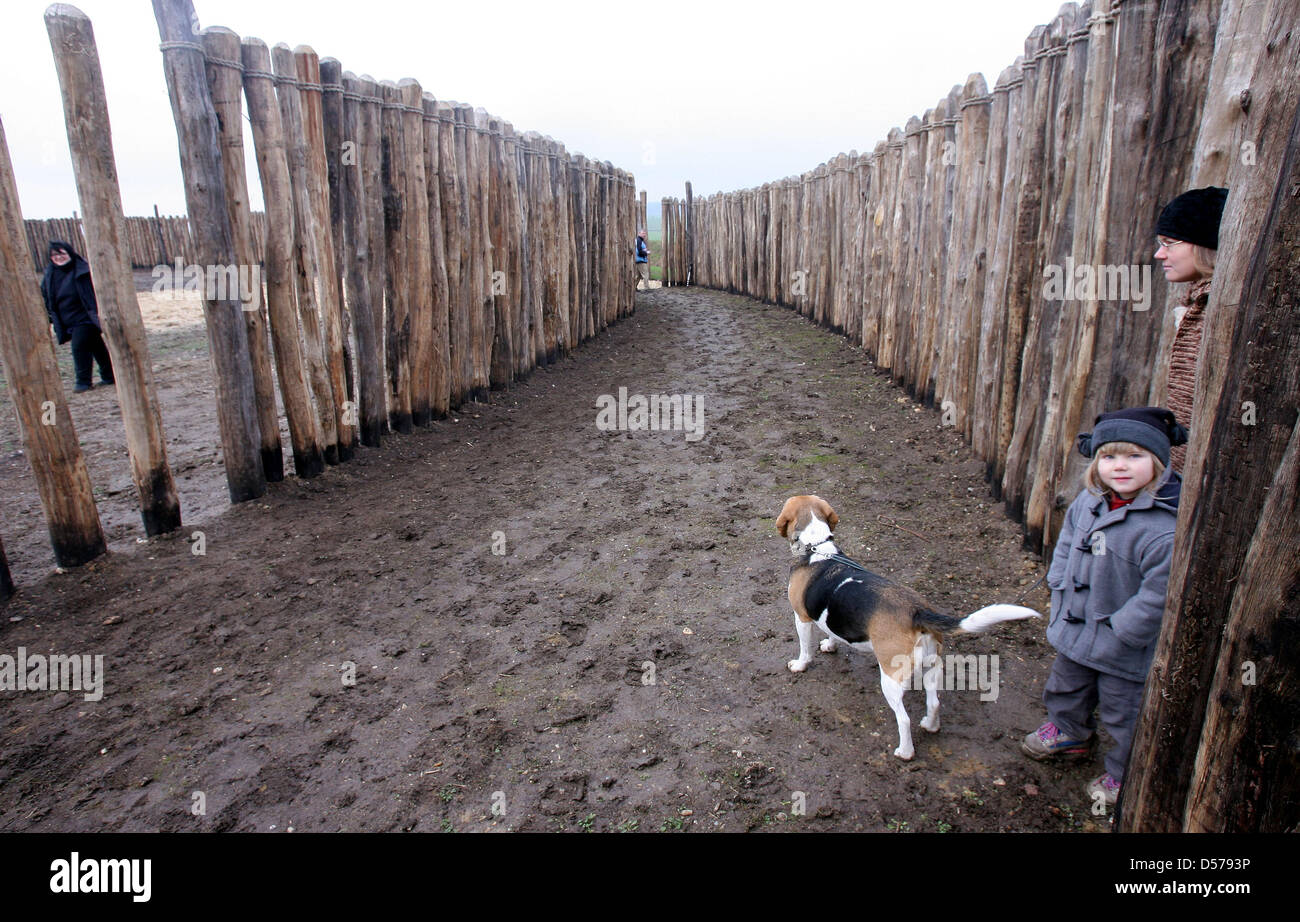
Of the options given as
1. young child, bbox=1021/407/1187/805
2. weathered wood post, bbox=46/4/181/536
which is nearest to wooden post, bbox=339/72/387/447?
weathered wood post, bbox=46/4/181/536

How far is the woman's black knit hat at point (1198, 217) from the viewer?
2682 mm

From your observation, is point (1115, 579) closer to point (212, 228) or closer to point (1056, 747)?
point (1056, 747)

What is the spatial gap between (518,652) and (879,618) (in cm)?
174

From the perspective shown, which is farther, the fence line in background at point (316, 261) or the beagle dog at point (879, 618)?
the fence line in background at point (316, 261)

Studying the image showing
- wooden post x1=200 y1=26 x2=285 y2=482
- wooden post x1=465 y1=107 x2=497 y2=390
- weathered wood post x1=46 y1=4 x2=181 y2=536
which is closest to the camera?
weathered wood post x1=46 y1=4 x2=181 y2=536

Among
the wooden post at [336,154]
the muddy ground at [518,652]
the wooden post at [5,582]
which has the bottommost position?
the muddy ground at [518,652]

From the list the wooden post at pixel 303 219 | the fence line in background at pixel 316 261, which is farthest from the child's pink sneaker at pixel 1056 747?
the wooden post at pixel 303 219

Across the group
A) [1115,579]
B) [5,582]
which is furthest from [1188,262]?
[5,582]

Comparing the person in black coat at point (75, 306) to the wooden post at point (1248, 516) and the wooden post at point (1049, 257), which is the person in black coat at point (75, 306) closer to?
the wooden post at point (1049, 257)

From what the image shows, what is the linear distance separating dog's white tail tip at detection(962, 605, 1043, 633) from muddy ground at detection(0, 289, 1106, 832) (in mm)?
603

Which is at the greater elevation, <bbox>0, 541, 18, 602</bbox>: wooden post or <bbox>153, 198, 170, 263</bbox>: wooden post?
<bbox>153, 198, 170, 263</bbox>: wooden post

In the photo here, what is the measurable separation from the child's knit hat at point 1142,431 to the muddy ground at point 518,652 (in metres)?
1.19

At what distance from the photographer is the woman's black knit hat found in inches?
106

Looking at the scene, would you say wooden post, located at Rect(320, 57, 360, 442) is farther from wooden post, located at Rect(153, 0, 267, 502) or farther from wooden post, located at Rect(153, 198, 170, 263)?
wooden post, located at Rect(153, 198, 170, 263)
